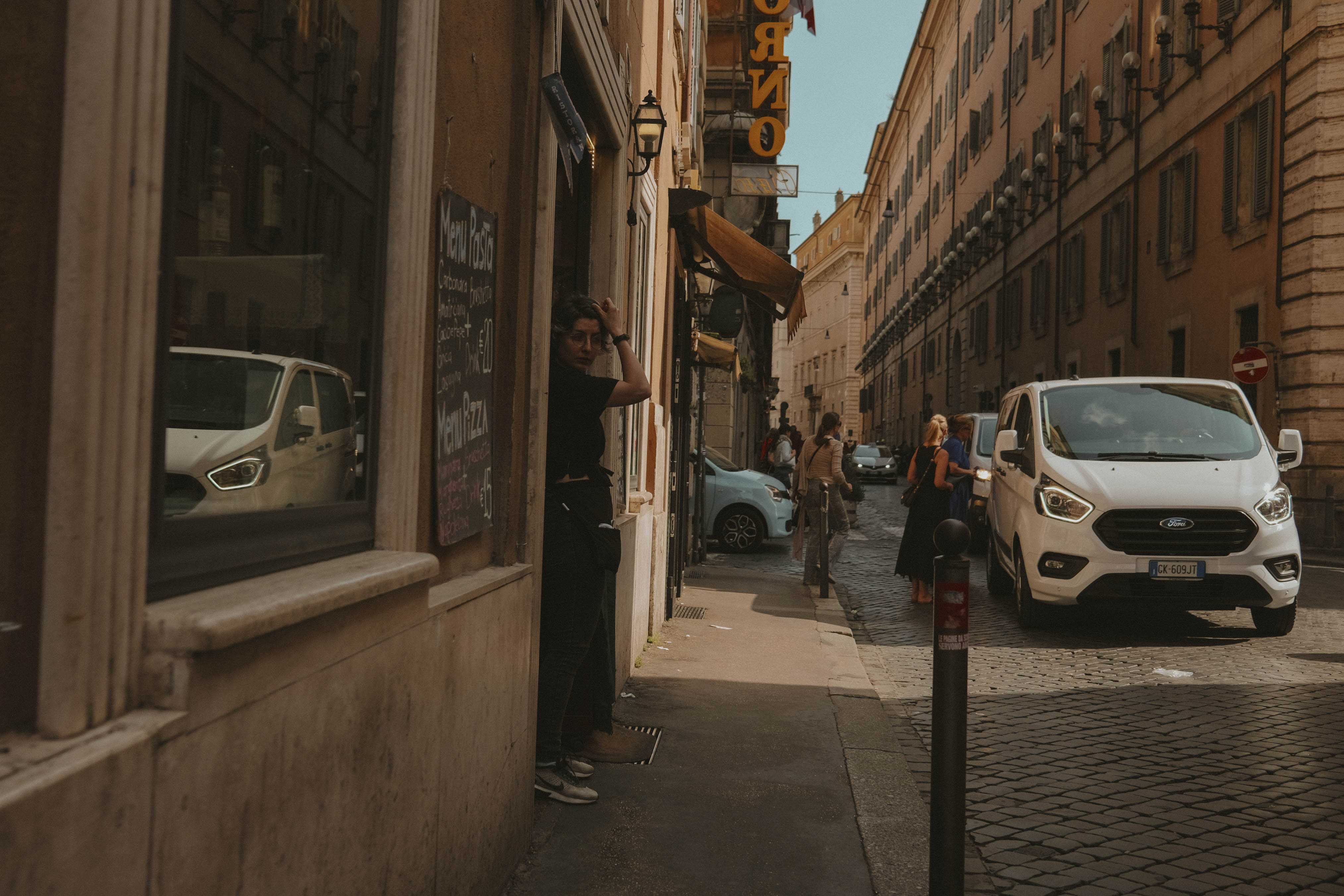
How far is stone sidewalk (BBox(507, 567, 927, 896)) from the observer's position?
3918 millimetres

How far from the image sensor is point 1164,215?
24.3 meters

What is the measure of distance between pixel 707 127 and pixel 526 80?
19559 mm

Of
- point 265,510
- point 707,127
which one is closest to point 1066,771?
point 265,510

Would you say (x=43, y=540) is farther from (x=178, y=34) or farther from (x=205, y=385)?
(x=178, y=34)

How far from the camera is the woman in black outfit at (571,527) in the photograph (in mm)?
4559

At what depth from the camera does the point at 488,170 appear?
3.68 m

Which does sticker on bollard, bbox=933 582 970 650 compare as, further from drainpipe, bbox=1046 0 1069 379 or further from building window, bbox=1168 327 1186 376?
drainpipe, bbox=1046 0 1069 379

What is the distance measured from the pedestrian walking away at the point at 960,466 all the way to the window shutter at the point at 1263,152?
266 inches

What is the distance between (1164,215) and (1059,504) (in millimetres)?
17045

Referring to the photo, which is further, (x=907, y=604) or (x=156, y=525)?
(x=907, y=604)

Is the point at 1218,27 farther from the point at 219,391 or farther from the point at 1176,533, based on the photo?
the point at 219,391

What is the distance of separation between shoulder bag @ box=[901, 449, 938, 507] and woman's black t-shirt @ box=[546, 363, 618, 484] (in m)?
6.62

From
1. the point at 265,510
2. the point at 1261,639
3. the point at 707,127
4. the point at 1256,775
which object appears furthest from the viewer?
the point at 707,127

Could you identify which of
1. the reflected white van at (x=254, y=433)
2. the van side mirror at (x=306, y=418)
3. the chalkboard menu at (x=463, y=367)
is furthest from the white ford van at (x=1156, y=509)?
the van side mirror at (x=306, y=418)
